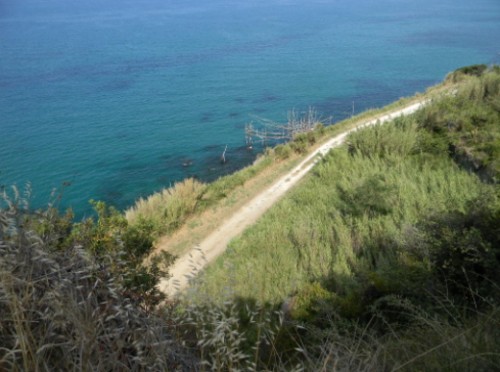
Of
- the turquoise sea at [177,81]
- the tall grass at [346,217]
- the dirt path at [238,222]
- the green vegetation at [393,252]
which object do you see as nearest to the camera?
the green vegetation at [393,252]

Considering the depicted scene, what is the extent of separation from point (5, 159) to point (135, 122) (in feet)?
37.2

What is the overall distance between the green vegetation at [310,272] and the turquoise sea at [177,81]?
12.2 m

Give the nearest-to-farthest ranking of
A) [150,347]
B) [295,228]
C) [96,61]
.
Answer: [150,347]
[295,228]
[96,61]

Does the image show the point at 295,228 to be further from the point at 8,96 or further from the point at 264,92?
the point at 8,96

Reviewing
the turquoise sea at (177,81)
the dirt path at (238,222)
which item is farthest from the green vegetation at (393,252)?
the turquoise sea at (177,81)

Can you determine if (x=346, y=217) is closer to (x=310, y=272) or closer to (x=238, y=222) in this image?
(x=310, y=272)

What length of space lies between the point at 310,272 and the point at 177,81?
42795 millimetres

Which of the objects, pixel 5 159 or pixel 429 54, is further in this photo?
pixel 429 54

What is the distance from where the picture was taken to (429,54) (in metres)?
58.2

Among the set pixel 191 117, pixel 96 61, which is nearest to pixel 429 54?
pixel 191 117

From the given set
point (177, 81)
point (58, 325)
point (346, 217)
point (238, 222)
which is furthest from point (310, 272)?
point (177, 81)

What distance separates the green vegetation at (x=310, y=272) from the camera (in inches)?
119

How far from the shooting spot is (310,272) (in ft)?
31.8

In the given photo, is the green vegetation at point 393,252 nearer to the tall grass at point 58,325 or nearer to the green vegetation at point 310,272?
the green vegetation at point 310,272
